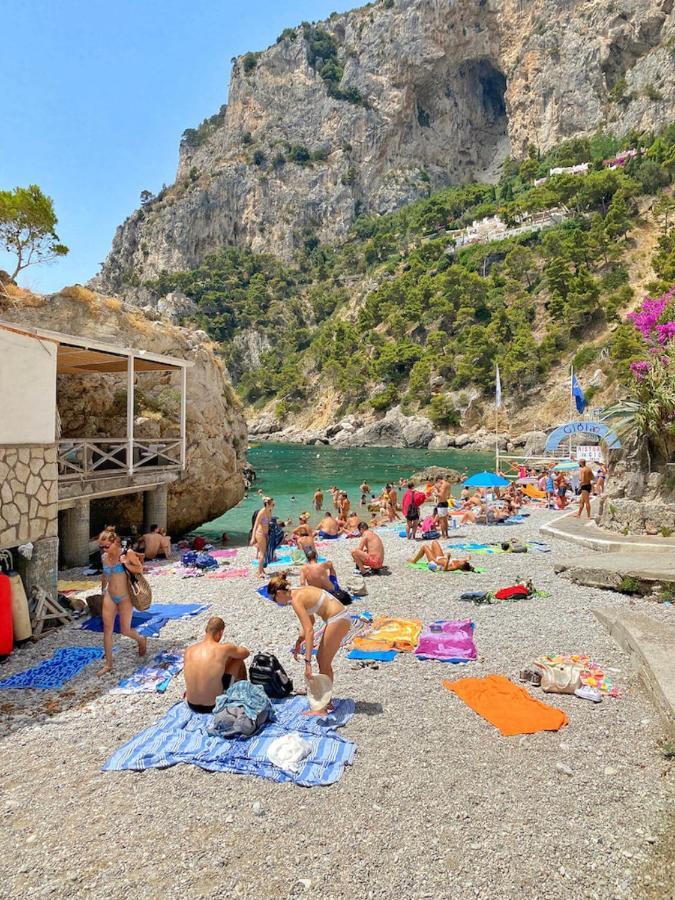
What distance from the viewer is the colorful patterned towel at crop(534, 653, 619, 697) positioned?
5867 millimetres

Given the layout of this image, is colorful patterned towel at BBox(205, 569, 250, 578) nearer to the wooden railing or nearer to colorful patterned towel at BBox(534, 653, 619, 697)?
the wooden railing

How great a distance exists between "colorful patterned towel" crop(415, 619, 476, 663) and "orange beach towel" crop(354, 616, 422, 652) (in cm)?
13

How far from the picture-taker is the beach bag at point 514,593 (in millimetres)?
9141

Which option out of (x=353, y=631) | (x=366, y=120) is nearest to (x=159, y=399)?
(x=353, y=631)

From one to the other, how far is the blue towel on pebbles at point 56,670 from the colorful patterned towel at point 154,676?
2.48 feet

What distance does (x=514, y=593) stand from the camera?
30.1 ft

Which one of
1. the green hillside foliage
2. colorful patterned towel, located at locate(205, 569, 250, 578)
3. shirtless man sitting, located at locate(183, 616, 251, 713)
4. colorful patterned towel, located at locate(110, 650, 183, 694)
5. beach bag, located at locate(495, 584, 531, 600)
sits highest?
the green hillside foliage

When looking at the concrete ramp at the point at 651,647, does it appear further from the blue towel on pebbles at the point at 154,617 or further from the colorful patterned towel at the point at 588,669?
the blue towel on pebbles at the point at 154,617

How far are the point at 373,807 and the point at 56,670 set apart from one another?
180 inches

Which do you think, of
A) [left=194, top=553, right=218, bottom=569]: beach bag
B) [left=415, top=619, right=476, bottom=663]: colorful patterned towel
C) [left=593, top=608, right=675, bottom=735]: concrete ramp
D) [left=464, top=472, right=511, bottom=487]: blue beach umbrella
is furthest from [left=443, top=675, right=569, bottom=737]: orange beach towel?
[left=464, top=472, right=511, bottom=487]: blue beach umbrella

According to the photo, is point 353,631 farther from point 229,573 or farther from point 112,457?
point 112,457

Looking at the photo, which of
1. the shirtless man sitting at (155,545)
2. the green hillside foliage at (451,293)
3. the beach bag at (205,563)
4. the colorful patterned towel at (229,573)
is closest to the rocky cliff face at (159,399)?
the shirtless man sitting at (155,545)

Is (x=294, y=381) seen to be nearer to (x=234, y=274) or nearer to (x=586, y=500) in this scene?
(x=234, y=274)

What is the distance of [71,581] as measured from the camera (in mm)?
11469
